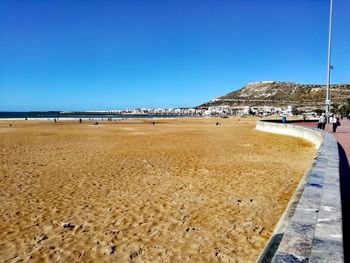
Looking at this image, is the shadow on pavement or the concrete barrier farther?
the shadow on pavement

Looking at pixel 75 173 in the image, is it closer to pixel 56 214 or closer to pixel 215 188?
pixel 56 214

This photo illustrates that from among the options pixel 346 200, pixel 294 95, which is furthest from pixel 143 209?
pixel 294 95

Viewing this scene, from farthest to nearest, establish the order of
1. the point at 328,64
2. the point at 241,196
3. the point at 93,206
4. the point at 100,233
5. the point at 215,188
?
the point at 328,64, the point at 215,188, the point at 241,196, the point at 93,206, the point at 100,233

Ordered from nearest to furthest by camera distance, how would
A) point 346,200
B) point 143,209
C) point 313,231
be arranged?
point 313,231, point 346,200, point 143,209

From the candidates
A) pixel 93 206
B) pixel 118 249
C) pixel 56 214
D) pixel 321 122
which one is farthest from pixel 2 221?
pixel 321 122

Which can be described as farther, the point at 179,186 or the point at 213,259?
the point at 179,186

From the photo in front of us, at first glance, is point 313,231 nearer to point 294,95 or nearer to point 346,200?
point 346,200

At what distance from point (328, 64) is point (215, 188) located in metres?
29.4

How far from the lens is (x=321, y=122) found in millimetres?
22984

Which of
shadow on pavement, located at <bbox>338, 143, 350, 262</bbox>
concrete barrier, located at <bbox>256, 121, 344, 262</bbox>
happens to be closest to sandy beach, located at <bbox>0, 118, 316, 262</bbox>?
shadow on pavement, located at <bbox>338, 143, 350, 262</bbox>

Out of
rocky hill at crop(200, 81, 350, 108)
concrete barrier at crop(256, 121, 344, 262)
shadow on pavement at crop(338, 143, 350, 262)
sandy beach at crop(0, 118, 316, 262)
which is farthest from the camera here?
rocky hill at crop(200, 81, 350, 108)

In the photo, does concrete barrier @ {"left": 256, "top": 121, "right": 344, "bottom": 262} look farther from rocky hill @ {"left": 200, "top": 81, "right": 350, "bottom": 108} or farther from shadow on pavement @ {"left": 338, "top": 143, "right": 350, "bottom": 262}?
rocky hill @ {"left": 200, "top": 81, "right": 350, "bottom": 108}

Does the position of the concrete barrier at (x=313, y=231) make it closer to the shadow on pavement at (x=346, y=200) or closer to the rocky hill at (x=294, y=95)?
the shadow on pavement at (x=346, y=200)

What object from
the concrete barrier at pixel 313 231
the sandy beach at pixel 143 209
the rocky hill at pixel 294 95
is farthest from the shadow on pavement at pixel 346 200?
the rocky hill at pixel 294 95
